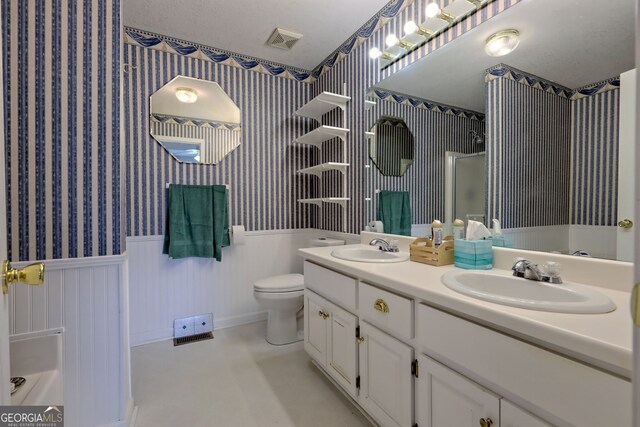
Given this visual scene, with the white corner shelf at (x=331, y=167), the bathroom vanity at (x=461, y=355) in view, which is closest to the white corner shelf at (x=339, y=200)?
the white corner shelf at (x=331, y=167)

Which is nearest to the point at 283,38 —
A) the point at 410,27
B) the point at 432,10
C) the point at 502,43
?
the point at 410,27

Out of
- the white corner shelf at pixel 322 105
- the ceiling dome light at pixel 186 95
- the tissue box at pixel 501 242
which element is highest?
the ceiling dome light at pixel 186 95

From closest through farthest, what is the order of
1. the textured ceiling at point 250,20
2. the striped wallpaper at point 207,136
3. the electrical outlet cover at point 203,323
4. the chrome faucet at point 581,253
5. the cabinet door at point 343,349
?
the chrome faucet at point 581,253 < the cabinet door at point 343,349 < the textured ceiling at point 250,20 < the striped wallpaper at point 207,136 < the electrical outlet cover at point 203,323

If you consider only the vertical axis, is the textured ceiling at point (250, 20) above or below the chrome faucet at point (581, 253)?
above

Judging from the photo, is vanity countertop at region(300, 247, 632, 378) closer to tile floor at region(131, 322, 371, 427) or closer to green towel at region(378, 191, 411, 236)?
green towel at region(378, 191, 411, 236)

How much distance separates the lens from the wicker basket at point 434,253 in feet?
4.79

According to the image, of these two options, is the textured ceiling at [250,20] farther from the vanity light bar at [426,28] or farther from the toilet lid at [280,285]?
the toilet lid at [280,285]

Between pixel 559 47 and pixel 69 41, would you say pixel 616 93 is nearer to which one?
pixel 559 47

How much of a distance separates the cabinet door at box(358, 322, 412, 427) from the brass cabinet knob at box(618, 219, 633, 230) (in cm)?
88

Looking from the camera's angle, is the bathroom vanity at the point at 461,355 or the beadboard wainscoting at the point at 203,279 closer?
the bathroom vanity at the point at 461,355

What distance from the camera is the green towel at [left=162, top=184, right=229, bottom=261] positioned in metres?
2.44

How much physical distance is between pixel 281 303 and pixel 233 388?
65 cm

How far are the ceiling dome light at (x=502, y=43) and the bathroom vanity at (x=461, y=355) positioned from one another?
1053 millimetres

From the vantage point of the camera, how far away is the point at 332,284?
166 centimetres
